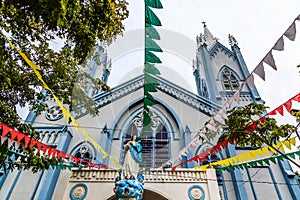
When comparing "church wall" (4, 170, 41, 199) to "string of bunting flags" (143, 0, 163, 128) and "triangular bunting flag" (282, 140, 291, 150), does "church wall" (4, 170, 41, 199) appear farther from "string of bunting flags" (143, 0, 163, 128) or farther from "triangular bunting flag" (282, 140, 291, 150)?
"triangular bunting flag" (282, 140, 291, 150)

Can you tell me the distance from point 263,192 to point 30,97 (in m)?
9.51

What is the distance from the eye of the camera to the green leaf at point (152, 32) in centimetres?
309

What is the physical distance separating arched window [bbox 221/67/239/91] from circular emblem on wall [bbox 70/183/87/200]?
436 inches

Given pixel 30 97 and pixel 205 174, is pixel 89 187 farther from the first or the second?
pixel 205 174

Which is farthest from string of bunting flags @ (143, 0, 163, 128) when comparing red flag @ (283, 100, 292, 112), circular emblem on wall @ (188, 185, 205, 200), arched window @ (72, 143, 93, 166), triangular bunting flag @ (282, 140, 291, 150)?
arched window @ (72, 143, 93, 166)

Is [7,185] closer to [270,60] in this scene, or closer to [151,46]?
[151,46]

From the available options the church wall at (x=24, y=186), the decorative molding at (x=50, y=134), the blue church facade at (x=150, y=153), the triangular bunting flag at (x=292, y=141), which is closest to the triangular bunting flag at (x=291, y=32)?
the blue church facade at (x=150, y=153)

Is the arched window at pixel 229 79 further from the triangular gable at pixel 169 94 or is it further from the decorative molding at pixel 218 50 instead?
the triangular gable at pixel 169 94

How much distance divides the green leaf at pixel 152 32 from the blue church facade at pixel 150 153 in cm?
207

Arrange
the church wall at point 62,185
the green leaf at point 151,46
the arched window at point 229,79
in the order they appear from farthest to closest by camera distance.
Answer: the arched window at point 229,79
the church wall at point 62,185
the green leaf at point 151,46

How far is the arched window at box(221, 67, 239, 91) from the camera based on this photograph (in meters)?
14.4

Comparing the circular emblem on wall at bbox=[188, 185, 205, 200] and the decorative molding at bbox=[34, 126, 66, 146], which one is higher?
the decorative molding at bbox=[34, 126, 66, 146]

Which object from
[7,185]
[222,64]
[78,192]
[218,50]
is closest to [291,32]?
[78,192]

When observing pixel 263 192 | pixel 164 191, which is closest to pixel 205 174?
pixel 164 191
